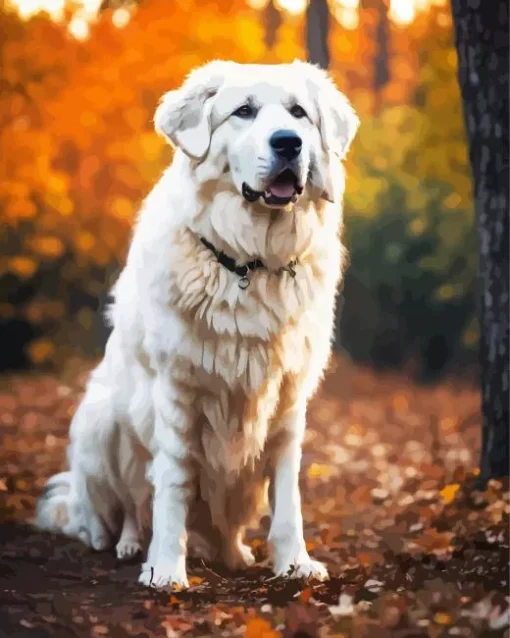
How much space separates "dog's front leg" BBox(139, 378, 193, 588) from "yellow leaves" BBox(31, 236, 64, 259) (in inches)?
41.4

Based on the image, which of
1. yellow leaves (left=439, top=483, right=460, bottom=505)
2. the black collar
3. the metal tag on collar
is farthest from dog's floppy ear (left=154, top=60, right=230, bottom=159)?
yellow leaves (left=439, top=483, right=460, bottom=505)

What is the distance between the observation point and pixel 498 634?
3088 millimetres

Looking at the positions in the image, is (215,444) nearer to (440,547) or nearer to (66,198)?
(440,547)

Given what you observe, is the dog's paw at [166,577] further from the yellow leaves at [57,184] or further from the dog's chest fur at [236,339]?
the yellow leaves at [57,184]

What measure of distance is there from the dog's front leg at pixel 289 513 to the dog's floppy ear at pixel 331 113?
→ 102cm

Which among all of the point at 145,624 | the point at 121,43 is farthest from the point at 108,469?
the point at 121,43

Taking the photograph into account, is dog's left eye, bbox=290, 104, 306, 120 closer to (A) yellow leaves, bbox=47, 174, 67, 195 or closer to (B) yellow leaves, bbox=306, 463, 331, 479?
(A) yellow leaves, bbox=47, 174, 67, 195

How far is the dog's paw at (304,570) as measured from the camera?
132 inches

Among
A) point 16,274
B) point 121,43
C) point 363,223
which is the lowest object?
point 16,274

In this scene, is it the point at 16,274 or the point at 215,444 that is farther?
the point at 16,274

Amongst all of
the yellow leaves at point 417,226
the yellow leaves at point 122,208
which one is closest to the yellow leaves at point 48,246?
the yellow leaves at point 122,208

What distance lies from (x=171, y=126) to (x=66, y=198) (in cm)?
125

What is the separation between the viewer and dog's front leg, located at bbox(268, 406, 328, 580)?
3.38 metres

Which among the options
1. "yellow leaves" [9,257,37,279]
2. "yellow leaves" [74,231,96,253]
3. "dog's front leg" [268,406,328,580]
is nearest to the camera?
"dog's front leg" [268,406,328,580]
